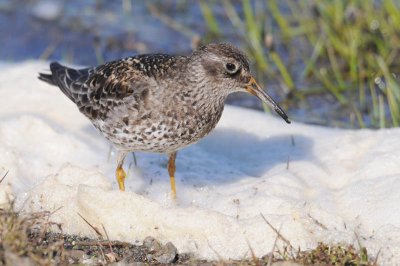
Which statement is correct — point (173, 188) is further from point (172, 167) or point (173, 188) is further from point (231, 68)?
point (231, 68)

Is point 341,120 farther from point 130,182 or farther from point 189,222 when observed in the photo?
point 189,222

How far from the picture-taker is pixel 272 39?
9227 mm

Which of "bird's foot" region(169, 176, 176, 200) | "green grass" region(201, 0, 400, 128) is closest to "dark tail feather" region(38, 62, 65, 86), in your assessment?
"bird's foot" region(169, 176, 176, 200)

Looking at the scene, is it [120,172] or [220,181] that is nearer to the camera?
[120,172]

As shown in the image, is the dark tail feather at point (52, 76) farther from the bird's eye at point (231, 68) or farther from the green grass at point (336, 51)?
the green grass at point (336, 51)

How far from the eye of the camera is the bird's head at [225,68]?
19.6 feet

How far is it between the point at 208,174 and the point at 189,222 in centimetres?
141

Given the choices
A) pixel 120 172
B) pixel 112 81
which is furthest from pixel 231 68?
pixel 120 172

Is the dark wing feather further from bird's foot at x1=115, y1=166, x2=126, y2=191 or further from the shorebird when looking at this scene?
bird's foot at x1=115, y1=166, x2=126, y2=191

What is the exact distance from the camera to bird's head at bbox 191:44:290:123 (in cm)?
598

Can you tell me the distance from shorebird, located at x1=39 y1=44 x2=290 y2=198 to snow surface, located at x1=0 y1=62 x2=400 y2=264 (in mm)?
421

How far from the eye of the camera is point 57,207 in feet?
18.8

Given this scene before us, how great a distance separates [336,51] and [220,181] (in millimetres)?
3450

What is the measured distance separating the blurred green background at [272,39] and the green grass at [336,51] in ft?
0.04
